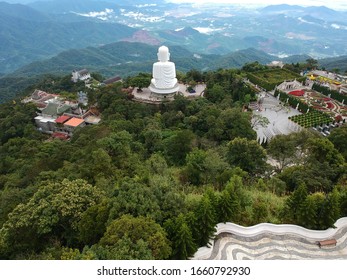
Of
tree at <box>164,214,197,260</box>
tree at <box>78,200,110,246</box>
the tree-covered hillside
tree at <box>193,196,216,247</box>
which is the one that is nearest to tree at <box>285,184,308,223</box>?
A: the tree-covered hillside

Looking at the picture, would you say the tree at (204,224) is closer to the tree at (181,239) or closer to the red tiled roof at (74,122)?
the tree at (181,239)

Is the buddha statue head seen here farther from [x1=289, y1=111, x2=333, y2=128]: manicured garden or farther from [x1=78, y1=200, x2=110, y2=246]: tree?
[x1=78, y1=200, x2=110, y2=246]: tree

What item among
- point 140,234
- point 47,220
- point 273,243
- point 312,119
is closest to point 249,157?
point 273,243

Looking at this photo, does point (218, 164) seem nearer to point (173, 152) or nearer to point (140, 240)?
point (173, 152)

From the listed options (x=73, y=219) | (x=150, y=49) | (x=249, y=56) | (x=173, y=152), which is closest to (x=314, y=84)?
(x=173, y=152)

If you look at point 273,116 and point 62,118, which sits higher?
point 273,116

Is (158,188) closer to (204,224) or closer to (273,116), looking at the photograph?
(204,224)
